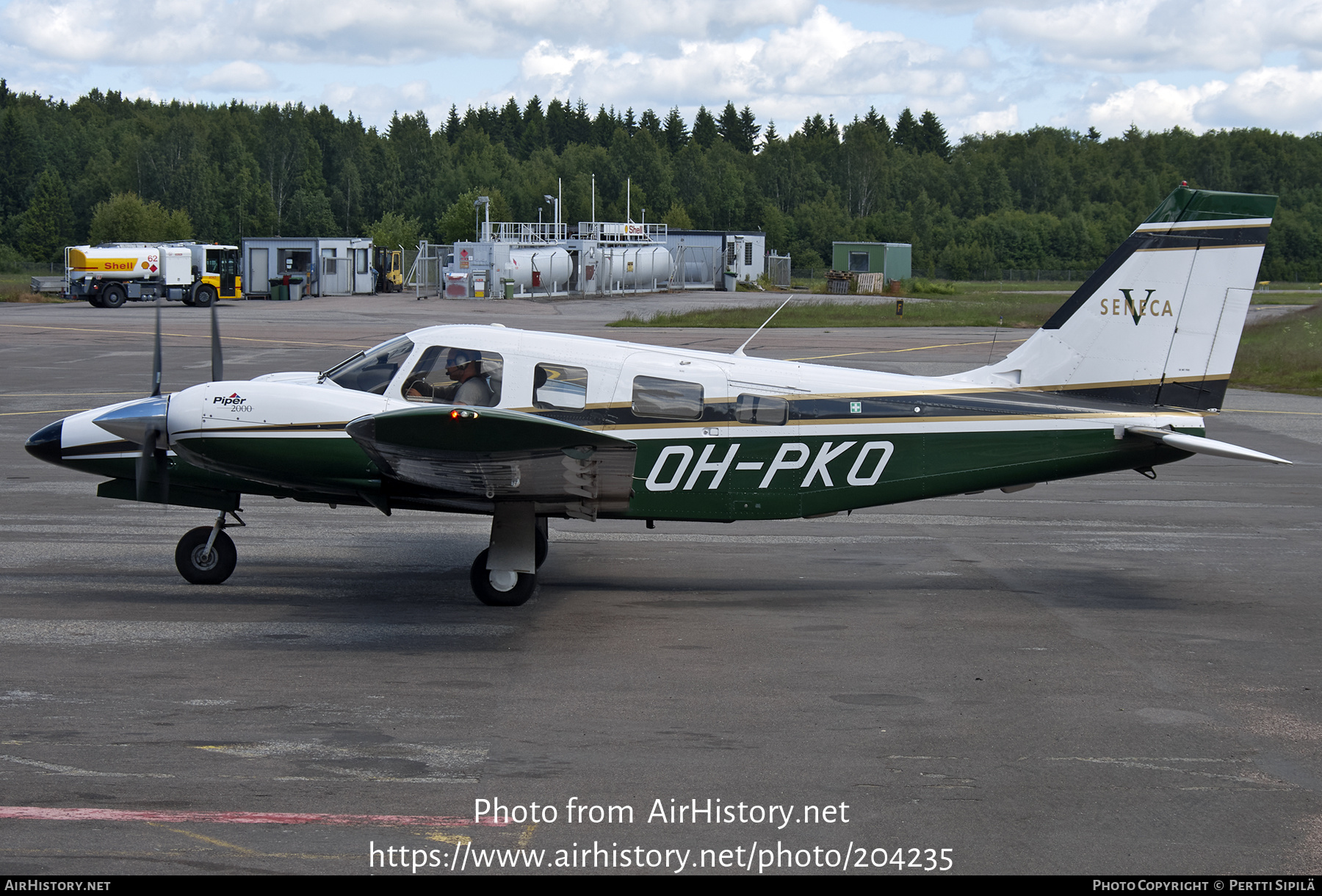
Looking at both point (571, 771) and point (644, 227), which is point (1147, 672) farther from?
point (644, 227)

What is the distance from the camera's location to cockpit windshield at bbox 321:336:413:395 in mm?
10016

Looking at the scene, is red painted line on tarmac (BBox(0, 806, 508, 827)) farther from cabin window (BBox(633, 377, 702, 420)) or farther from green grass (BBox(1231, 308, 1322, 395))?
green grass (BBox(1231, 308, 1322, 395))

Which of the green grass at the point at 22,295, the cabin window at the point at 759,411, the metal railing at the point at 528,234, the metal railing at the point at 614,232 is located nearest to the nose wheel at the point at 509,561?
the cabin window at the point at 759,411

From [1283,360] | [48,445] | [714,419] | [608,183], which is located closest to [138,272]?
[1283,360]

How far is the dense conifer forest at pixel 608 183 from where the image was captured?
122 meters

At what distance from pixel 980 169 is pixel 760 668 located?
160 metres

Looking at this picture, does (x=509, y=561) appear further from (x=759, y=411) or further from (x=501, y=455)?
(x=759, y=411)

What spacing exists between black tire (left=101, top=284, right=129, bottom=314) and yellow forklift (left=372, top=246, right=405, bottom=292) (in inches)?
804

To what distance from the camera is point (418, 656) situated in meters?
8.70

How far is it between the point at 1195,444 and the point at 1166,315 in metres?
1.34

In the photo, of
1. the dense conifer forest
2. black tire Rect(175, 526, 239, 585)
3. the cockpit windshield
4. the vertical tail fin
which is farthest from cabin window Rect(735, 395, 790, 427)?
the dense conifer forest

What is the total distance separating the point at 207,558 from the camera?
34.6 feet

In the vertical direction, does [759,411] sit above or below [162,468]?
above

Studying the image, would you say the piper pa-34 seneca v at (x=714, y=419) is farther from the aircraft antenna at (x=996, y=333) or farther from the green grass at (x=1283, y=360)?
the green grass at (x=1283, y=360)
